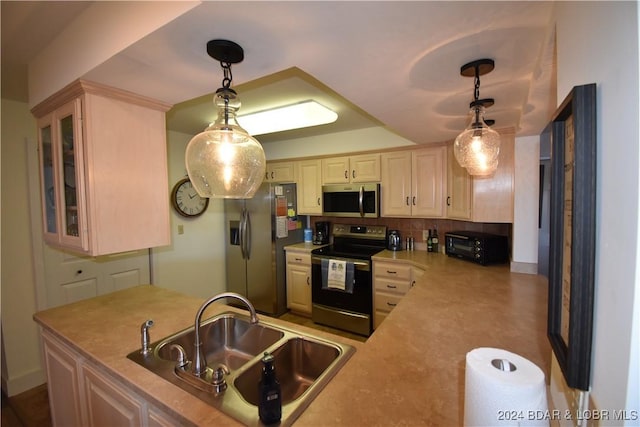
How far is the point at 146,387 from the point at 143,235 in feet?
2.83

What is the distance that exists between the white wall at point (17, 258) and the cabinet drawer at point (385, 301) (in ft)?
10.5

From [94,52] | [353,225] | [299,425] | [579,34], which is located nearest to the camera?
[579,34]

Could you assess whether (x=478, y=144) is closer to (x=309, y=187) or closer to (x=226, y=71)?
(x=226, y=71)

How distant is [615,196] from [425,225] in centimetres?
292

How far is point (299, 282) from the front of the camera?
136 inches

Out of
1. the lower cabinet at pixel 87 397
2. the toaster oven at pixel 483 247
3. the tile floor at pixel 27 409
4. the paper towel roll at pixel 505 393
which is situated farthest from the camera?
the toaster oven at pixel 483 247

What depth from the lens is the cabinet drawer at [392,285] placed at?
274 cm

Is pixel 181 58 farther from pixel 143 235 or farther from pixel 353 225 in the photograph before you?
pixel 353 225

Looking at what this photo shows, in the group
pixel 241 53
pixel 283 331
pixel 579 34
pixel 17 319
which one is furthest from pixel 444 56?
pixel 17 319

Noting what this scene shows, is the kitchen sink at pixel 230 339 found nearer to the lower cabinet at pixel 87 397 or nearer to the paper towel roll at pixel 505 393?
the lower cabinet at pixel 87 397

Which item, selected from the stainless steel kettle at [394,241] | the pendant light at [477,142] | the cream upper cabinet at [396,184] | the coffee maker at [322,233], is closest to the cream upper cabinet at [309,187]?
the coffee maker at [322,233]

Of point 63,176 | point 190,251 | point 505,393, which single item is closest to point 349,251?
point 190,251

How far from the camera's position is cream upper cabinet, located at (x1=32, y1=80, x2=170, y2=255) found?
53.2 inches

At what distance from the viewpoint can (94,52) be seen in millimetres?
1152
